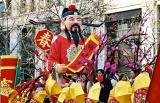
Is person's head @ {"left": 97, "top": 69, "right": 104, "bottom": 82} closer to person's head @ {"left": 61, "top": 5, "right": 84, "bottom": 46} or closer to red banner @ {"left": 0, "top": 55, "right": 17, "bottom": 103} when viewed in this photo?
person's head @ {"left": 61, "top": 5, "right": 84, "bottom": 46}

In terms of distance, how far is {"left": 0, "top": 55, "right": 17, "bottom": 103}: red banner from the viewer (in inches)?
192

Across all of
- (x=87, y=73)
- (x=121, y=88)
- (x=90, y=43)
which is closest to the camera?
(x=121, y=88)

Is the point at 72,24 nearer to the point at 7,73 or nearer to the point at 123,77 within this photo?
the point at 7,73

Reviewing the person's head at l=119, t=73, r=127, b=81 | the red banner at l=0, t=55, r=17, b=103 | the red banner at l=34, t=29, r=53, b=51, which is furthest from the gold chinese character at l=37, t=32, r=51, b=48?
the person's head at l=119, t=73, r=127, b=81

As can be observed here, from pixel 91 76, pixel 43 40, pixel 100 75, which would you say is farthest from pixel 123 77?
pixel 43 40

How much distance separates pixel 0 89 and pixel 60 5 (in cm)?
1102

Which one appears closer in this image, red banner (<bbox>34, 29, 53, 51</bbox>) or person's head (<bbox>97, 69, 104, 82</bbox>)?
person's head (<bbox>97, 69, 104, 82</bbox>)

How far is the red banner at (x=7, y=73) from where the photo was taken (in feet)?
16.0

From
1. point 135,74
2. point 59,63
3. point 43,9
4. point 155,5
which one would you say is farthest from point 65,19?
point 43,9

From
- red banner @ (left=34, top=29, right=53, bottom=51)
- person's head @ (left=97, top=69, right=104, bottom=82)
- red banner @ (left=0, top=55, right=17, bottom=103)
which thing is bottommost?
red banner @ (left=0, top=55, right=17, bottom=103)

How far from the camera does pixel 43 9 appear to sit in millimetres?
17547

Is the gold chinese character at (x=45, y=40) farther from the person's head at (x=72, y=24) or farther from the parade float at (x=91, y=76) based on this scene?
the parade float at (x=91, y=76)

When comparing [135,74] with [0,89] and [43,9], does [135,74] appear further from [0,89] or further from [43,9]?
[43,9]

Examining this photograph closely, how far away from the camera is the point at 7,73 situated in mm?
4926
